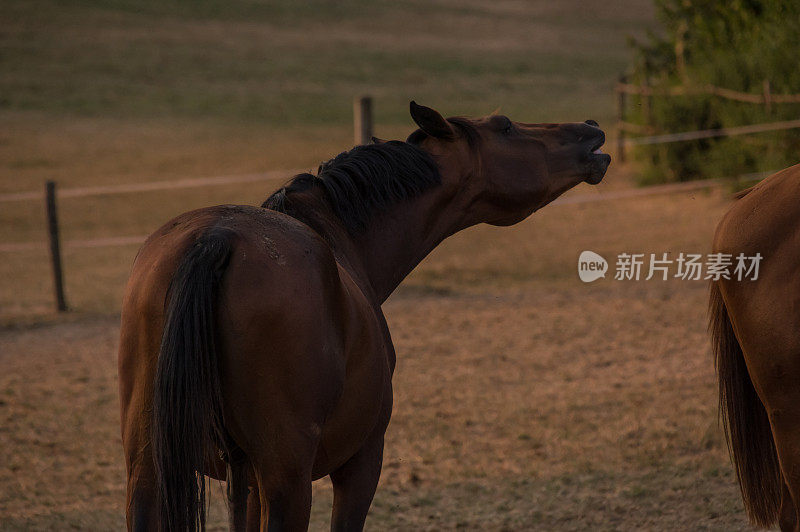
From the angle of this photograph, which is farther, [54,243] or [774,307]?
[54,243]

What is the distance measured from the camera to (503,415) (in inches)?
216

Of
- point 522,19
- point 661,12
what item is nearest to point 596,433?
point 661,12

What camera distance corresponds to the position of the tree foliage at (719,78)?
421 inches

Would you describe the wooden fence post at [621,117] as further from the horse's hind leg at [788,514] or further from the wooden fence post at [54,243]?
the horse's hind leg at [788,514]

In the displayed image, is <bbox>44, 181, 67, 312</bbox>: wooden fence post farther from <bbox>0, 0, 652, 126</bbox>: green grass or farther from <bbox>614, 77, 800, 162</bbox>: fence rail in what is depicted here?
<bbox>0, 0, 652, 126</bbox>: green grass

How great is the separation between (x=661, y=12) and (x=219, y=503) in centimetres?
1214

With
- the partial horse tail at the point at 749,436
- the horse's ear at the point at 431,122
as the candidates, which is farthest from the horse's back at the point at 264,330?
the partial horse tail at the point at 749,436

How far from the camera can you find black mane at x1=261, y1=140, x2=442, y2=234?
2.84 metres

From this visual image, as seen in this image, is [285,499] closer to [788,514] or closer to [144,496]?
[144,496]

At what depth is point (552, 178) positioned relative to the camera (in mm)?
3240

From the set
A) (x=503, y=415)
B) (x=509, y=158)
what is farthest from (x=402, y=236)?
(x=503, y=415)

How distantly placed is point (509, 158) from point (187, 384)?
1526mm

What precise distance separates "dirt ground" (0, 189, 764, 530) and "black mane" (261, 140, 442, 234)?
5.64ft

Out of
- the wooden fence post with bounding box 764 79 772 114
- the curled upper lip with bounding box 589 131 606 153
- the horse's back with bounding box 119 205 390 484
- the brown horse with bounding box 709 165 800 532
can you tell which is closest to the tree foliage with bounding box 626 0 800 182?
the wooden fence post with bounding box 764 79 772 114
